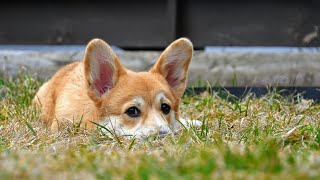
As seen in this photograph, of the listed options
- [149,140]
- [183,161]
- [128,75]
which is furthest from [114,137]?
[183,161]

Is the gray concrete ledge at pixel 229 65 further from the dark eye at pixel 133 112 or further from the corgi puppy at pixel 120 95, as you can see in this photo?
the dark eye at pixel 133 112

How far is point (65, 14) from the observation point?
7625mm

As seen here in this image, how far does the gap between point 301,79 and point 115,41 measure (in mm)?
2099

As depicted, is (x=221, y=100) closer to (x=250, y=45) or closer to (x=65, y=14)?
(x=250, y=45)

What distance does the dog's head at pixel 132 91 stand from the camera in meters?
4.50

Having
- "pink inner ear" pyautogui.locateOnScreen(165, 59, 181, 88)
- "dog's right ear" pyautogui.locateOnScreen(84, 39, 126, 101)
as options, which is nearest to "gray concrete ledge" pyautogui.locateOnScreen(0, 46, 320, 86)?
"pink inner ear" pyautogui.locateOnScreen(165, 59, 181, 88)

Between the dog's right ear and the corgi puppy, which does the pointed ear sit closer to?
the corgi puppy

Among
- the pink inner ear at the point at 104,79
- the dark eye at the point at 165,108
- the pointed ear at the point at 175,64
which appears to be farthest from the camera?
the pointed ear at the point at 175,64

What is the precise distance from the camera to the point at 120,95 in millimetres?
4656

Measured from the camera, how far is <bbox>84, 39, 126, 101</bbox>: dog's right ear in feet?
15.6

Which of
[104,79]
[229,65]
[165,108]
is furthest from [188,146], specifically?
[229,65]

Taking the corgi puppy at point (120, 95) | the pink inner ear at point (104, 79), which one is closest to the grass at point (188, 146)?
the corgi puppy at point (120, 95)

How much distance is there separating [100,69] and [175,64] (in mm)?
599

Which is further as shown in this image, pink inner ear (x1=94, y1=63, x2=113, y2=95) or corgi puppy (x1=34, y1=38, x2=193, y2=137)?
pink inner ear (x1=94, y1=63, x2=113, y2=95)
